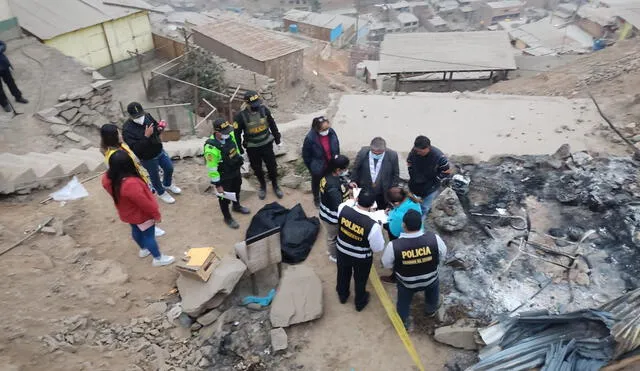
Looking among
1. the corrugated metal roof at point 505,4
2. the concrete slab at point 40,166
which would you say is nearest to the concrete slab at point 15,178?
the concrete slab at point 40,166

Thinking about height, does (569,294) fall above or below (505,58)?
above

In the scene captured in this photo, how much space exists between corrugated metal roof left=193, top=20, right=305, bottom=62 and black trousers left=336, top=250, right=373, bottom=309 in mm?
12642

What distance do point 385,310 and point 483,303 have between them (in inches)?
41.0

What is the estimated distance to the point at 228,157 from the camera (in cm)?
561

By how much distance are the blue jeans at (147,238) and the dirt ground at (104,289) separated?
25 cm

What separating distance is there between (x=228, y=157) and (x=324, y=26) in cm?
2890

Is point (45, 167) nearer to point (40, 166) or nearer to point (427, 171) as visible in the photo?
point (40, 166)

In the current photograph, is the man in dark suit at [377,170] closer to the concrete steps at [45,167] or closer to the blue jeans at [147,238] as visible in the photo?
the blue jeans at [147,238]

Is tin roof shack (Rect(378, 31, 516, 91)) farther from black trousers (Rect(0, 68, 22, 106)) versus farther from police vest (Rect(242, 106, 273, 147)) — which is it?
black trousers (Rect(0, 68, 22, 106))

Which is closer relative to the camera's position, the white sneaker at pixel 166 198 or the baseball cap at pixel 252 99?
the baseball cap at pixel 252 99

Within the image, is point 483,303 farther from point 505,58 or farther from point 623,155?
point 505,58

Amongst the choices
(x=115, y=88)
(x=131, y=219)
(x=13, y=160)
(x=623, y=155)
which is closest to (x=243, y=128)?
(x=131, y=219)

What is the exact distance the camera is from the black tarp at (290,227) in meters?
5.66

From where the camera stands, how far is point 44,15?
42.6 feet
